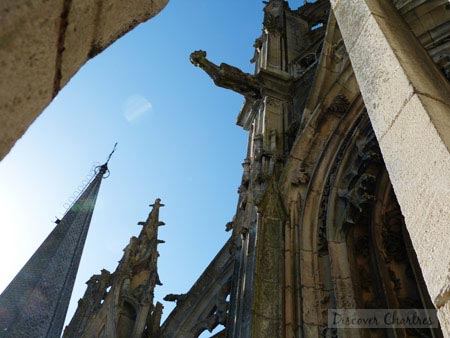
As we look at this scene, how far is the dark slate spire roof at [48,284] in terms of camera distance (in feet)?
52.4

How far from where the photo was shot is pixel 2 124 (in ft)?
4.60

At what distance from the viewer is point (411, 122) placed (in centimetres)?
225

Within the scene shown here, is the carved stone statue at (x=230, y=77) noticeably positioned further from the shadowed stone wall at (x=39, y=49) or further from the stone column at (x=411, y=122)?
the shadowed stone wall at (x=39, y=49)

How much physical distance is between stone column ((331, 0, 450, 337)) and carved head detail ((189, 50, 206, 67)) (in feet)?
21.0

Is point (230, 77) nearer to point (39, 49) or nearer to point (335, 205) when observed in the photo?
point (335, 205)

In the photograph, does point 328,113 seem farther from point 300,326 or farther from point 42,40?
point 42,40

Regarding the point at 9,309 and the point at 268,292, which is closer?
the point at 268,292

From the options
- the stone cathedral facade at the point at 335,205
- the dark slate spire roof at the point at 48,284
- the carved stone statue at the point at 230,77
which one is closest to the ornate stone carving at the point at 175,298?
the stone cathedral facade at the point at 335,205

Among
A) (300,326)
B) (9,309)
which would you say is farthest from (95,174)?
(300,326)

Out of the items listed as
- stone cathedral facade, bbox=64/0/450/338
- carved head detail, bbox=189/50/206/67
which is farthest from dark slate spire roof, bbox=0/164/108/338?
carved head detail, bbox=189/50/206/67

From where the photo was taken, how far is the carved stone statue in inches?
359

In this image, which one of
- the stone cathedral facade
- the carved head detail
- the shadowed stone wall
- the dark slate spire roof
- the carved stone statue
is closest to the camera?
the shadowed stone wall

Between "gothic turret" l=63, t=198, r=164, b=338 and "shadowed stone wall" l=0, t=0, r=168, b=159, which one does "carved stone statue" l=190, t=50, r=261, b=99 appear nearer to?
"gothic turret" l=63, t=198, r=164, b=338

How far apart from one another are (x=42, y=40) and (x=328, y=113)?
5.57 metres
